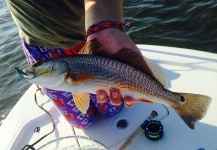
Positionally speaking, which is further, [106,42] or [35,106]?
[35,106]

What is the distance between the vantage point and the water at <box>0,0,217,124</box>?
5.29 m

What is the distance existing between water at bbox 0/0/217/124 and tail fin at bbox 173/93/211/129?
3480mm

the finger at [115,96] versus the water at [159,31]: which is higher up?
the finger at [115,96]

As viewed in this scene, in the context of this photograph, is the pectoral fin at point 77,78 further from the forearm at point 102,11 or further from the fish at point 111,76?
the forearm at point 102,11

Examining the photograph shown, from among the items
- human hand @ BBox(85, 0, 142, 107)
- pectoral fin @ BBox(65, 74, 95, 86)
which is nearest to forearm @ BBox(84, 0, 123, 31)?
human hand @ BBox(85, 0, 142, 107)

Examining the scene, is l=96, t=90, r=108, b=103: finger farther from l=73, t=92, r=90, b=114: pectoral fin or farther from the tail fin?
the tail fin

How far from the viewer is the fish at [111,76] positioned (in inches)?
65.1

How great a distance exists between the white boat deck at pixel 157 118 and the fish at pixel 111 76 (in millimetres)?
582

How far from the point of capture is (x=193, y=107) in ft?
5.68

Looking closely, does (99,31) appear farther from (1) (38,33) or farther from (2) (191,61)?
(2) (191,61)

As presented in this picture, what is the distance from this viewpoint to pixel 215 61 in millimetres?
2787

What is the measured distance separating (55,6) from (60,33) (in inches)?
8.2

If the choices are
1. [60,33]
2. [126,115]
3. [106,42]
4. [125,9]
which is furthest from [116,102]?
[125,9]

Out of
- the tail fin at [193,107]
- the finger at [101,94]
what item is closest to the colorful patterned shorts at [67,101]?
the finger at [101,94]
